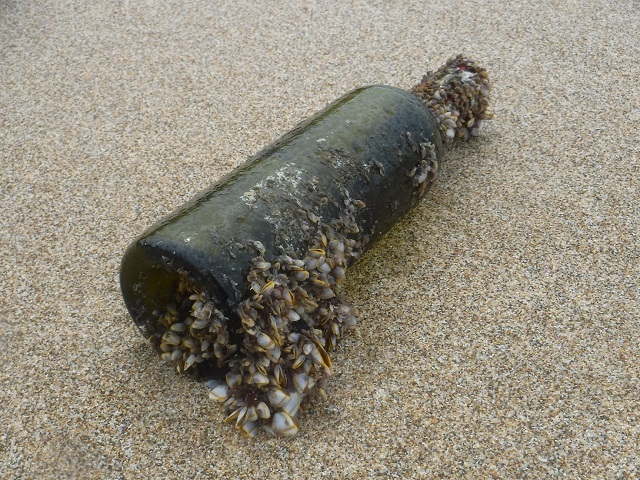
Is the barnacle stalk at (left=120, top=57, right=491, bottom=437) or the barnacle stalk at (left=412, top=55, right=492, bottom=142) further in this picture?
the barnacle stalk at (left=412, top=55, right=492, bottom=142)

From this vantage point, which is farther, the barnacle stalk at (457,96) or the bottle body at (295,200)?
the barnacle stalk at (457,96)

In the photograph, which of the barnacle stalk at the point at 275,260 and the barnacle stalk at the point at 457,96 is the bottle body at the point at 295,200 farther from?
the barnacle stalk at the point at 457,96

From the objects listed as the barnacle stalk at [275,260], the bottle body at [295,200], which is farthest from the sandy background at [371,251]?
the bottle body at [295,200]

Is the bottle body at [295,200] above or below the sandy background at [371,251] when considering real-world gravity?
above

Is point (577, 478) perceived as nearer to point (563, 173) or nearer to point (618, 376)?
point (618, 376)

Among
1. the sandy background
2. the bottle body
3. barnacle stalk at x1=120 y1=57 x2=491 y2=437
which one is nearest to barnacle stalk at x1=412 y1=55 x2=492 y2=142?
the sandy background

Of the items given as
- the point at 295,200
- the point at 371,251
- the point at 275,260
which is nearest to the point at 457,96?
the point at 371,251

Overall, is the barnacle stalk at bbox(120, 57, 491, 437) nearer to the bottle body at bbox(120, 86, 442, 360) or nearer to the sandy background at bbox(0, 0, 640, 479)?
the bottle body at bbox(120, 86, 442, 360)
